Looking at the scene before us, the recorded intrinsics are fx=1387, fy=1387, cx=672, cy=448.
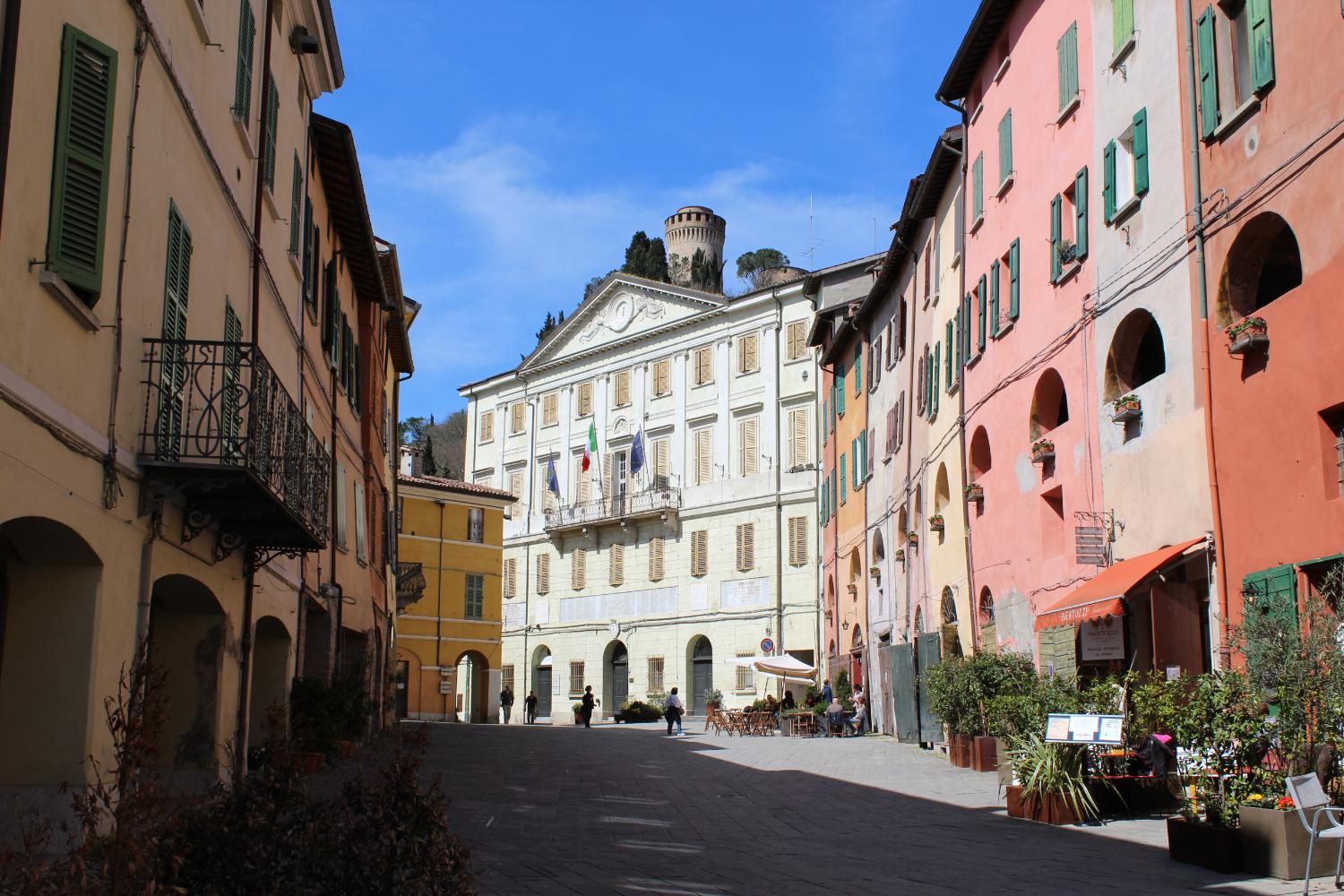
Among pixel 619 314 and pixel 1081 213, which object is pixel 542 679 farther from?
pixel 1081 213

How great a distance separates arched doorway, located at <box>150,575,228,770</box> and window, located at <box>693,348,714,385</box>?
39.6 m

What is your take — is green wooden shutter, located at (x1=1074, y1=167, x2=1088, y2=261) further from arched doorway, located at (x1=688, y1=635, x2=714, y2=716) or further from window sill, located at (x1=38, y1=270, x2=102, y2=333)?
arched doorway, located at (x1=688, y1=635, x2=714, y2=716)

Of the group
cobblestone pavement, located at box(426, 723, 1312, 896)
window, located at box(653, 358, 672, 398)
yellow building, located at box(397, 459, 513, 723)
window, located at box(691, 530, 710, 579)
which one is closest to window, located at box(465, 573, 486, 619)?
yellow building, located at box(397, 459, 513, 723)

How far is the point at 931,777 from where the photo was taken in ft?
61.8

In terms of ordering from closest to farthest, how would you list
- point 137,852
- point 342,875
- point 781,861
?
point 137,852, point 342,875, point 781,861

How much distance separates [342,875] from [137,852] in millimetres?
1278

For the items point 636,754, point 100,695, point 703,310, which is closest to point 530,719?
point 703,310

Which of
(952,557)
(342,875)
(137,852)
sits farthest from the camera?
(952,557)

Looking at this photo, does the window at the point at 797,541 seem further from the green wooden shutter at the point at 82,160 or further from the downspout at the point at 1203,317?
the green wooden shutter at the point at 82,160

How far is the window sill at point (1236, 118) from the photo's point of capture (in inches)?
521

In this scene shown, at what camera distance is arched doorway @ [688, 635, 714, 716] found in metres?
50.3

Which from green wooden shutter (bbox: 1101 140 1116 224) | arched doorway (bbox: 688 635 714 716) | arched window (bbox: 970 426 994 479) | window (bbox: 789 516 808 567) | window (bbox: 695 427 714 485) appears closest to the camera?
green wooden shutter (bbox: 1101 140 1116 224)

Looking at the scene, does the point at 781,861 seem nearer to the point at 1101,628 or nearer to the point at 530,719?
the point at 1101,628

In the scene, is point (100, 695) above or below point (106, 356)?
below
